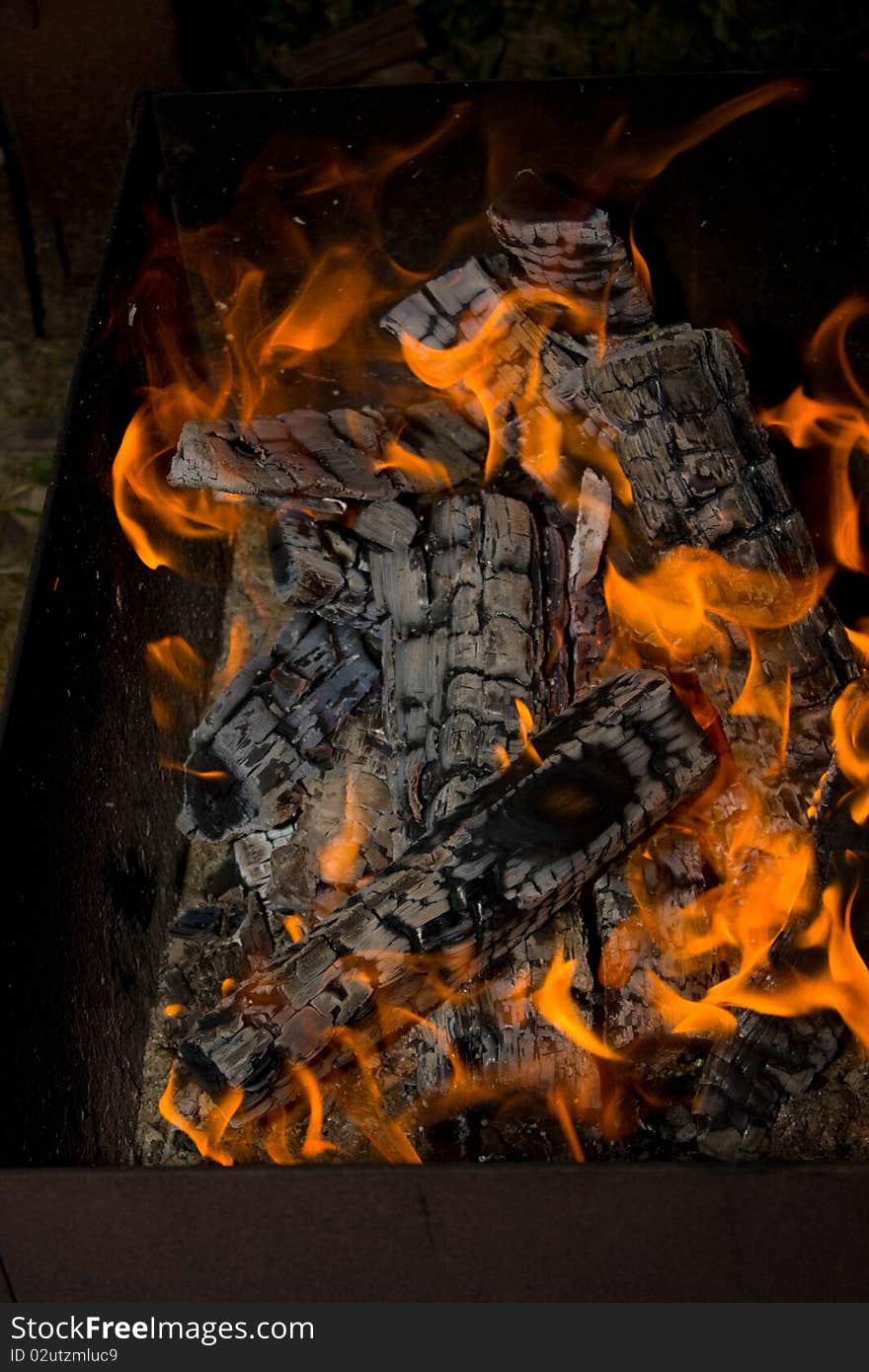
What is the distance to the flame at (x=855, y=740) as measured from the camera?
7.54ft

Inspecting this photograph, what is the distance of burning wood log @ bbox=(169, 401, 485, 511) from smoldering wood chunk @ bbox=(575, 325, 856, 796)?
533 mm

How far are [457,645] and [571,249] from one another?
805 millimetres

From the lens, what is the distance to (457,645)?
259 cm

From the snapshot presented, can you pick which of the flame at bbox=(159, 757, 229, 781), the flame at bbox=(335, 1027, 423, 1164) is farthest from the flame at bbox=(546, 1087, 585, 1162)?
the flame at bbox=(159, 757, 229, 781)

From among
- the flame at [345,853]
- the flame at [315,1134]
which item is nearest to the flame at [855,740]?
the flame at [345,853]

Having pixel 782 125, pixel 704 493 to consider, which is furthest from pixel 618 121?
pixel 704 493

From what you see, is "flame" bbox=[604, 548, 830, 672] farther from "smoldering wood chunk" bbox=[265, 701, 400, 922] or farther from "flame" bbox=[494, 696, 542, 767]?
"smoldering wood chunk" bbox=[265, 701, 400, 922]

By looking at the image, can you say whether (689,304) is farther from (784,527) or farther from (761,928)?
(761,928)

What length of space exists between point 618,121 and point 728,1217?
219 centimetres

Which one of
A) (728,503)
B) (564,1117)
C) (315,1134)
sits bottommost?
(315,1134)

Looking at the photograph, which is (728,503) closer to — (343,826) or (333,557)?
(333,557)

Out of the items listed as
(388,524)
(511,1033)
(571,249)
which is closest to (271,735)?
(388,524)

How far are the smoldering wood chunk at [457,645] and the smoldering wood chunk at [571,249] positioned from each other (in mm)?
440

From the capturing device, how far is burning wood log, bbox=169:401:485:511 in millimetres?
2682
